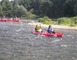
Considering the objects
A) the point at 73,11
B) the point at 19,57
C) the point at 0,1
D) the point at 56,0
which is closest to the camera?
the point at 19,57

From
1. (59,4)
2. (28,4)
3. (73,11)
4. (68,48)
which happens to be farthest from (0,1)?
(68,48)

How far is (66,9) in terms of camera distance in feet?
440

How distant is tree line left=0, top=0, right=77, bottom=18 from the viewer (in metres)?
132

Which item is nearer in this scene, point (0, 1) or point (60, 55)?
point (60, 55)

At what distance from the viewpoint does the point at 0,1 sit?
17800 centimetres

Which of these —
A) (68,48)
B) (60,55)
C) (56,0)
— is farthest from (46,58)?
(56,0)

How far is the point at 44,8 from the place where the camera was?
492 ft

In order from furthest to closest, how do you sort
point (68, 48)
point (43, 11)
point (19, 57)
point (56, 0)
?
point (43, 11)
point (56, 0)
point (68, 48)
point (19, 57)

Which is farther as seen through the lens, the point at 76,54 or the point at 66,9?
the point at 66,9

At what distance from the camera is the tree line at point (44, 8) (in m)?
132

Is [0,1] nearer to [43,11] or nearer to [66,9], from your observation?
[43,11]

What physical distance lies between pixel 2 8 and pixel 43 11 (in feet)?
72.9

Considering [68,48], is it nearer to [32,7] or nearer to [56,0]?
[56,0]

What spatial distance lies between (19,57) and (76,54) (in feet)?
21.2
